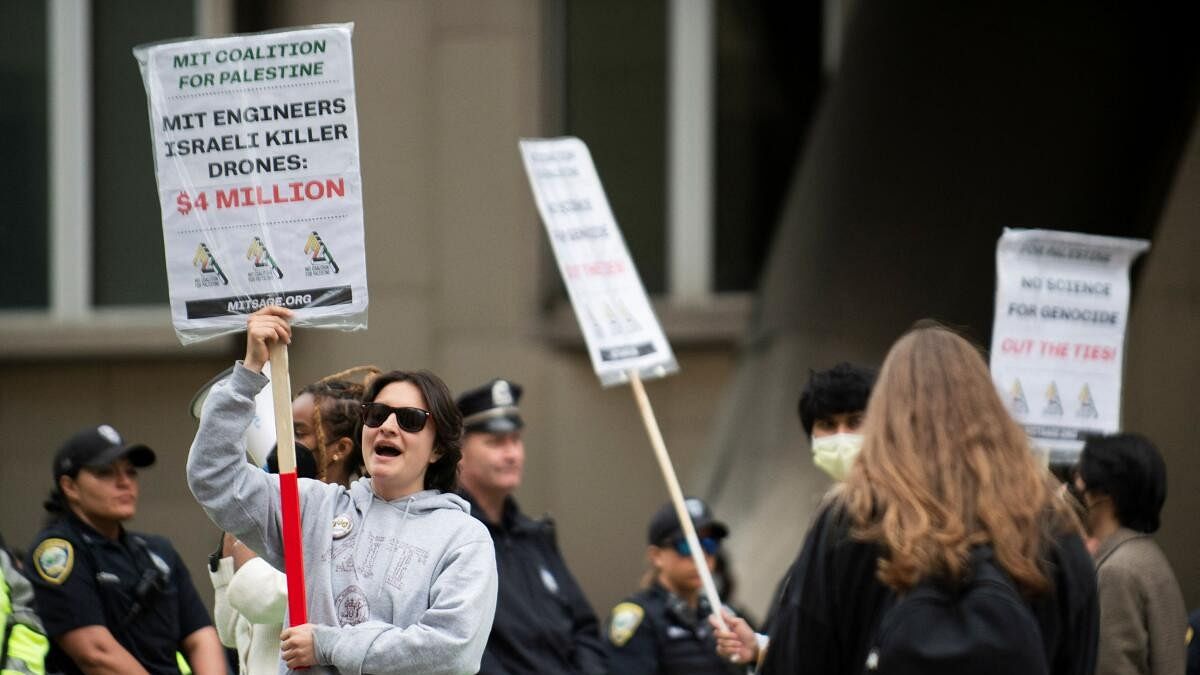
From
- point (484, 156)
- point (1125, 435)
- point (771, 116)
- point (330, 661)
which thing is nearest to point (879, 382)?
point (330, 661)

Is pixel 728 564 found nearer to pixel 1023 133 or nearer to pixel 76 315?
pixel 1023 133

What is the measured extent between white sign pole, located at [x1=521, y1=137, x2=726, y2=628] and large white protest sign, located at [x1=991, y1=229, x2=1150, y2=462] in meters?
1.33

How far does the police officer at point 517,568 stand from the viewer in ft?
20.0

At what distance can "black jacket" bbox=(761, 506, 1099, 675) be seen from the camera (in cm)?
346

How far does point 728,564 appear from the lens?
9.01m

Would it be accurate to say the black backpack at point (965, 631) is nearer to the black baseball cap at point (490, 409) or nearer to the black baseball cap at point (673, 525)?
the black baseball cap at point (490, 409)

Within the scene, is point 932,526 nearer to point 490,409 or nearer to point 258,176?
point 258,176

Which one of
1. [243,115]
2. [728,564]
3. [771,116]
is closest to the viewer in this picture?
[243,115]

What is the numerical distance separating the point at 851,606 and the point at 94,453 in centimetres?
348

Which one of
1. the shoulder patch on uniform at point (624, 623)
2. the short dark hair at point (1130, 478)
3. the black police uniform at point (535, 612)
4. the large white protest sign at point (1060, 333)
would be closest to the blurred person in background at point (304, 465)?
the black police uniform at point (535, 612)

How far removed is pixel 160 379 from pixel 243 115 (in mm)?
7098

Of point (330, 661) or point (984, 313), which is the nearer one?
point (330, 661)

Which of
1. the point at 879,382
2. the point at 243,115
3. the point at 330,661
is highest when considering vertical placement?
the point at 243,115

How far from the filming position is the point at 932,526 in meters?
3.36
